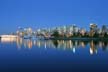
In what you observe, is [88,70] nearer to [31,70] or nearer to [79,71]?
[79,71]

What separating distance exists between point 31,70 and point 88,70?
181 inches

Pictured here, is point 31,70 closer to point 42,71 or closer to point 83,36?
point 42,71

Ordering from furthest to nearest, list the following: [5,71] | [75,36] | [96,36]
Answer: [75,36] < [96,36] < [5,71]

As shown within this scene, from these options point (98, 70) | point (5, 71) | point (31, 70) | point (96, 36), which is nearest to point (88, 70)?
point (98, 70)

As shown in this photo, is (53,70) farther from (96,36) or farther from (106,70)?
(96,36)

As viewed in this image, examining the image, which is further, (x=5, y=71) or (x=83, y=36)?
(x=83, y=36)

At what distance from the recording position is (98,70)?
23.5 meters

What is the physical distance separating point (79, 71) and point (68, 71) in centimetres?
88

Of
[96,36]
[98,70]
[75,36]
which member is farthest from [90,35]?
[98,70]

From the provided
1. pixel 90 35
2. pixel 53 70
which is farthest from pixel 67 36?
pixel 53 70

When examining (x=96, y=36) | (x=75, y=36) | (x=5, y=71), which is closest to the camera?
(x=5, y=71)

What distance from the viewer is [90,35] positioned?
175625 millimetres

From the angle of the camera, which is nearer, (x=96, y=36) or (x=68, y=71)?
(x=68, y=71)

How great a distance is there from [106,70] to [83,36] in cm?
15851
